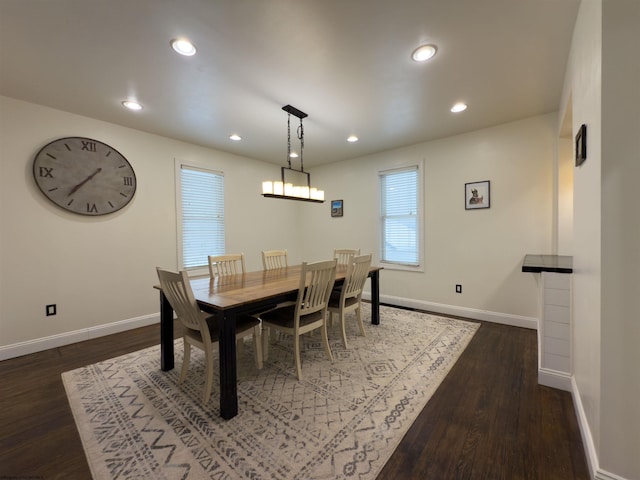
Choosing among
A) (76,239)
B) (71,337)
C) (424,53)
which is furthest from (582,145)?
(71,337)

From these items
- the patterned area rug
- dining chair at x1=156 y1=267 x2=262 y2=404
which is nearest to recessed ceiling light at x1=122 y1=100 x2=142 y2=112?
dining chair at x1=156 y1=267 x2=262 y2=404

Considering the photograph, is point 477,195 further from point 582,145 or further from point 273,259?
point 273,259

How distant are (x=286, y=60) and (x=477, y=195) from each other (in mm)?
2885

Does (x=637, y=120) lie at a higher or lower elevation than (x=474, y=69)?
lower

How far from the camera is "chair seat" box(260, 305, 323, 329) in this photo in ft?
7.52

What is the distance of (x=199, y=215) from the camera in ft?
13.3

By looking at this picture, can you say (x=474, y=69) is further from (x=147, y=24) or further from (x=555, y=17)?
(x=147, y=24)

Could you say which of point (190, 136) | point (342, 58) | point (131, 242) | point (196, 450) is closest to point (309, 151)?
point (190, 136)

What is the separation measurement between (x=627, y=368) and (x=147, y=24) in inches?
119

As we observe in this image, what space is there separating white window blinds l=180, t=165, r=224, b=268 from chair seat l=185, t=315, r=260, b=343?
80.7 inches

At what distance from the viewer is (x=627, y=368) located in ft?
3.57

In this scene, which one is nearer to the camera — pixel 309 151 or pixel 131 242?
pixel 131 242

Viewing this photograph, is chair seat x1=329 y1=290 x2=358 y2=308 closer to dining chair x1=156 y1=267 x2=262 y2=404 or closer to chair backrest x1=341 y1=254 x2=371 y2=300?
chair backrest x1=341 y1=254 x2=371 y2=300

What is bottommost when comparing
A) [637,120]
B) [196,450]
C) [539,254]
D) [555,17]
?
[196,450]
